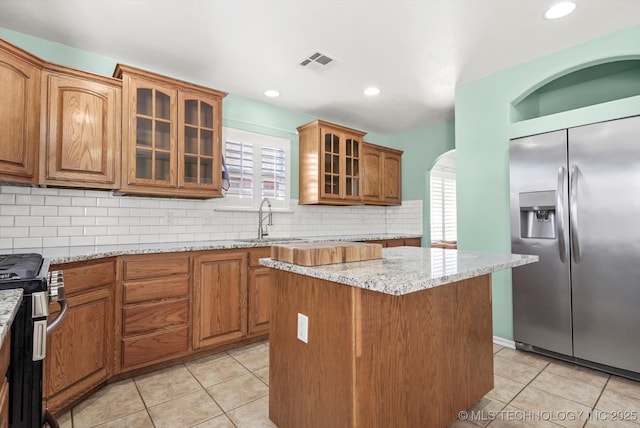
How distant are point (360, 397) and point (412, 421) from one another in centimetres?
39

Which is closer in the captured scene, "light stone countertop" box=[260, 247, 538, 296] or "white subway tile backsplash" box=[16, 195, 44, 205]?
"light stone countertop" box=[260, 247, 538, 296]

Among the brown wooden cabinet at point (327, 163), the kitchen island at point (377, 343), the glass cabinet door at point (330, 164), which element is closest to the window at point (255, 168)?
the brown wooden cabinet at point (327, 163)

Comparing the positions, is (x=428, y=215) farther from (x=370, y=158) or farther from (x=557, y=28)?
(x=557, y=28)

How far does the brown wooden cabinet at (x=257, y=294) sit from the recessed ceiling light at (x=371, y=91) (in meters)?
1.98

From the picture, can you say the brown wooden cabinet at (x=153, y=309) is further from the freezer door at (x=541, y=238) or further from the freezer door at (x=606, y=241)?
the freezer door at (x=606, y=241)

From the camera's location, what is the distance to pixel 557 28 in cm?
241

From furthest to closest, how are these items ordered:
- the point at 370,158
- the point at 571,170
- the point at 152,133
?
the point at 370,158, the point at 152,133, the point at 571,170

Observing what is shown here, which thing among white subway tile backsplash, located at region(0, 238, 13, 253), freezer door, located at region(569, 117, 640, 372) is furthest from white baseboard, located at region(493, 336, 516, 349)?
white subway tile backsplash, located at region(0, 238, 13, 253)

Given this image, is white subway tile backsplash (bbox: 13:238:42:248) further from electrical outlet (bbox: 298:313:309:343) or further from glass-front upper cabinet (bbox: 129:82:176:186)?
electrical outlet (bbox: 298:313:309:343)

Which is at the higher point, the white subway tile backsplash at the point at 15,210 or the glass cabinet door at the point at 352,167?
the glass cabinet door at the point at 352,167

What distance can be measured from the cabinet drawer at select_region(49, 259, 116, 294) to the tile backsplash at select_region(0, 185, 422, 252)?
0.66 m

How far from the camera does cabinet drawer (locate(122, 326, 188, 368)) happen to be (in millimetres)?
2301

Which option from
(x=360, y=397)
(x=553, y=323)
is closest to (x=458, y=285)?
(x=360, y=397)

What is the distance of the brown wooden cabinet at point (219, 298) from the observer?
2.62m
